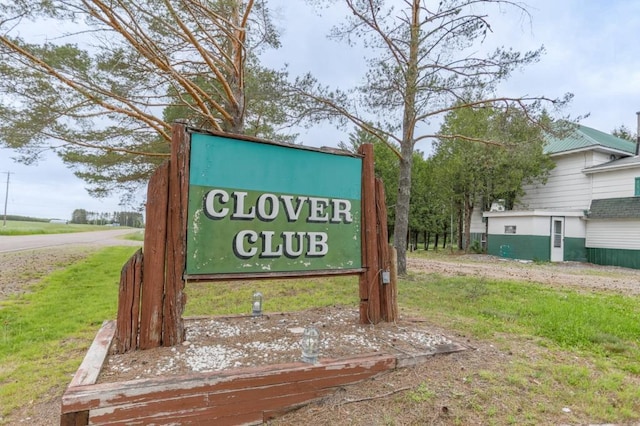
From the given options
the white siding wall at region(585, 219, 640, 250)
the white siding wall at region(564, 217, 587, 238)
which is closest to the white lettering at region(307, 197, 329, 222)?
the white siding wall at region(585, 219, 640, 250)

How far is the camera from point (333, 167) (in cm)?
370

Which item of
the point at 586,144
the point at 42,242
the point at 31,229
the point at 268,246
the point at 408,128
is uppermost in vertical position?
the point at 586,144

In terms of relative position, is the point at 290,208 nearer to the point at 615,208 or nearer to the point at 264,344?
the point at 264,344

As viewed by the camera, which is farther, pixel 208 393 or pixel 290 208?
pixel 290 208

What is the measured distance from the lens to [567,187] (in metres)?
16.6

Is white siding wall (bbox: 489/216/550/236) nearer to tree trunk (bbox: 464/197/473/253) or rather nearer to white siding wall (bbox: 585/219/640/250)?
white siding wall (bbox: 585/219/640/250)

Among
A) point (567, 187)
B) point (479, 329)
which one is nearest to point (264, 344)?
point (479, 329)

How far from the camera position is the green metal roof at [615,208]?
1381 cm

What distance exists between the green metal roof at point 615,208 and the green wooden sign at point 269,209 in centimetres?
1537

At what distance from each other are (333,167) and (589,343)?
3.38m

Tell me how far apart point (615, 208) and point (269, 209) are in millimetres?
16765

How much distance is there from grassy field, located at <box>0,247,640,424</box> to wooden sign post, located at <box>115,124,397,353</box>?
1117 millimetres

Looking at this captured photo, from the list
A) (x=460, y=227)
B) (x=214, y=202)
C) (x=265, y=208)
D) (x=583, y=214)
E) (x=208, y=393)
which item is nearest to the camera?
(x=208, y=393)

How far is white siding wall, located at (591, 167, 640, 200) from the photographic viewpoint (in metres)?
14.1
